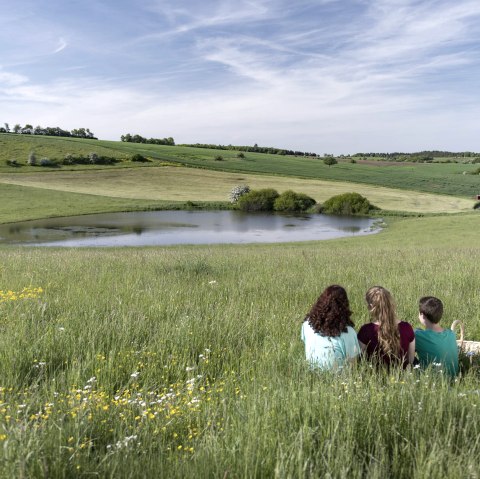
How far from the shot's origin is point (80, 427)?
2.68 m

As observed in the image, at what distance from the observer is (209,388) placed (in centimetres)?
365

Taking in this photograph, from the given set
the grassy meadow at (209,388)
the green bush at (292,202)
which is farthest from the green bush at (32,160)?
the grassy meadow at (209,388)

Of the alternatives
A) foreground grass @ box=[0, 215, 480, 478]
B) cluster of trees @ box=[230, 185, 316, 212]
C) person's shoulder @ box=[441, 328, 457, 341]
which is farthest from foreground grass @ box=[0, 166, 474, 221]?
person's shoulder @ box=[441, 328, 457, 341]

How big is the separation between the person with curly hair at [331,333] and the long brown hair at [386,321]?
0.93 ft

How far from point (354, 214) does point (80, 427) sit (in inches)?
2109

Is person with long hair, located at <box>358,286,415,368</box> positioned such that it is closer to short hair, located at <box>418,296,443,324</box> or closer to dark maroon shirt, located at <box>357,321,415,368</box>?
dark maroon shirt, located at <box>357,321,415,368</box>

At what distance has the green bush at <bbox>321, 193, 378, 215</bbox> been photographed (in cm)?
5453

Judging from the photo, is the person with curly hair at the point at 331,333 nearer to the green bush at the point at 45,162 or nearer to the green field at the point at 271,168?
the green field at the point at 271,168

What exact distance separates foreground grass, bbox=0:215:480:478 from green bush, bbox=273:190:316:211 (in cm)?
5159

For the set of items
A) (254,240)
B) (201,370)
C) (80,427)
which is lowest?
(254,240)

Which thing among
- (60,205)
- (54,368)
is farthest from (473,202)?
(54,368)

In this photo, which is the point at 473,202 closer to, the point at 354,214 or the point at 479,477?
the point at 354,214

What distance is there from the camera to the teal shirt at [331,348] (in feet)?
13.3

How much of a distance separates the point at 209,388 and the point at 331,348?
4.01ft
